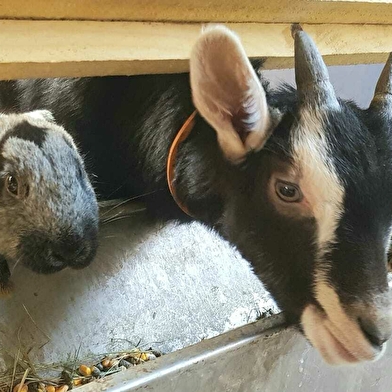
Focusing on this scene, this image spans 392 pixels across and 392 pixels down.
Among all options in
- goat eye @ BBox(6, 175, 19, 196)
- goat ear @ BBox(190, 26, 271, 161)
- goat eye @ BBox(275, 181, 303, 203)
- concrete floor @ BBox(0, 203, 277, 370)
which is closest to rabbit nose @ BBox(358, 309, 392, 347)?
goat eye @ BBox(275, 181, 303, 203)

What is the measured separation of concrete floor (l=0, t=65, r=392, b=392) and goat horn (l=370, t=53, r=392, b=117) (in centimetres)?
79

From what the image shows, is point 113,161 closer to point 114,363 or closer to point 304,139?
point 114,363

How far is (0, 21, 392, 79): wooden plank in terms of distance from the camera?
1618mm

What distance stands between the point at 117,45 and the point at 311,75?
56 centimetres

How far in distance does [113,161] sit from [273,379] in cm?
106

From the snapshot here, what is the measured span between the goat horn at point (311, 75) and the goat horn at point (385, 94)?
208mm

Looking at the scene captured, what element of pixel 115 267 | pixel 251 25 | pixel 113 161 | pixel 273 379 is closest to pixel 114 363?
pixel 115 267

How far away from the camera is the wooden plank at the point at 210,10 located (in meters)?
1.62

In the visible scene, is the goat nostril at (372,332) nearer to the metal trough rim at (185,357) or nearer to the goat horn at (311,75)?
the metal trough rim at (185,357)

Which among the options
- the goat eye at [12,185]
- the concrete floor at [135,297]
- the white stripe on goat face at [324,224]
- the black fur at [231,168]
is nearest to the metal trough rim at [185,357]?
the black fur at [231,168]

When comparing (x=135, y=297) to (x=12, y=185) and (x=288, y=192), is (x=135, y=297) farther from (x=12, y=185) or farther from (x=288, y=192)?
(x=288, y=192)

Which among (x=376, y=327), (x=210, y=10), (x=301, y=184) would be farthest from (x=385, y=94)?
(x=376, y=327)

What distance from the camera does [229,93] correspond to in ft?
5.57

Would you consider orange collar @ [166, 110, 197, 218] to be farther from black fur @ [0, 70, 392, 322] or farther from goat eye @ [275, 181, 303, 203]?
goat eye @ [275, 181, 303, 203]
